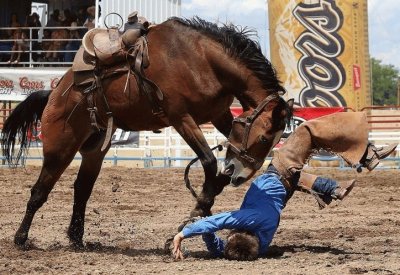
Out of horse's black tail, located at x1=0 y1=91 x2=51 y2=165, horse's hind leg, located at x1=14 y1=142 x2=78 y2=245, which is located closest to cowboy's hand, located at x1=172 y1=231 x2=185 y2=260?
horse's hind leg, located at x1=14 y1=142 x2=78 y2=245

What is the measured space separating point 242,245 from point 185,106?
1.46 metres

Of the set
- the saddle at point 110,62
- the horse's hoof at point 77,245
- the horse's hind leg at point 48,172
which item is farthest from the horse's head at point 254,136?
the horse's hind leg at point 48,172

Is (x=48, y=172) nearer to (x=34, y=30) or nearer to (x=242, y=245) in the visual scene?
(x=242, y=245)

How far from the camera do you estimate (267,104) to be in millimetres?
A: 6820

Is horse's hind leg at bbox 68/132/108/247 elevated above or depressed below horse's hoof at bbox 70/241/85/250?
above

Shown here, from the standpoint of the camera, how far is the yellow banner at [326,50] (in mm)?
20188

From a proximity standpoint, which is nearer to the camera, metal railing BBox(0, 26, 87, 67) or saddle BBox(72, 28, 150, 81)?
saddle BBox(72, 28, 150, 81)

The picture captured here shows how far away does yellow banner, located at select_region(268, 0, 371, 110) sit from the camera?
20188 millimetres

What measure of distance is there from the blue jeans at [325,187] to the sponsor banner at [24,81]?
14963 mm

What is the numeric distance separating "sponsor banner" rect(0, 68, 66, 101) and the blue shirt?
14.9 meters

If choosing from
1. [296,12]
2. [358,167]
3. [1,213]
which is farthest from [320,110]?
[358,167]

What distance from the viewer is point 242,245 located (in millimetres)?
6316

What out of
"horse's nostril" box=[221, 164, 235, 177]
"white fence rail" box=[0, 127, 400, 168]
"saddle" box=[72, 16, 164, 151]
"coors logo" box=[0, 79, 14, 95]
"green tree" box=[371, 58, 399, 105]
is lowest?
"green tree" box=[371, 58, 399, 105]

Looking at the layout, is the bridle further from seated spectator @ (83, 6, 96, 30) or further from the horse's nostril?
seated spectator @ (83, 6, 96, 30)
